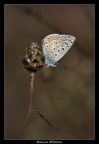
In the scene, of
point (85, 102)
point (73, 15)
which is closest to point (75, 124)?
point (85, 102)

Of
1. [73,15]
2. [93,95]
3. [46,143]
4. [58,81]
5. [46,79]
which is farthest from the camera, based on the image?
[73,15]

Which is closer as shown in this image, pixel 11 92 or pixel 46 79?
pixel 46 79

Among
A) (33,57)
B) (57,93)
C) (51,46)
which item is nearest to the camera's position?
(33,57)

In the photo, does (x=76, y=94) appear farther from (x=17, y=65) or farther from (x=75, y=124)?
(x=17, y=65)

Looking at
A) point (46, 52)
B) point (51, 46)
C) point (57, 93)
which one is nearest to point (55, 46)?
point (51, 46)

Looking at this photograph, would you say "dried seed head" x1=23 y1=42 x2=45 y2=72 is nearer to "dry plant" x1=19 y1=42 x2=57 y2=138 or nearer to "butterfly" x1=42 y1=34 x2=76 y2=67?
"dry plant" x1=19 y1=42 x2=57 y2=138

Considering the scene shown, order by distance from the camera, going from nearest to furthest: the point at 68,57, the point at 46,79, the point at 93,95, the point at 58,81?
the point at 46,79, the point at 93,95, the point at 58,81, the point at 68,57

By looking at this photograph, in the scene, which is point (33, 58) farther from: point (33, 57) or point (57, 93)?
point (57, 93)

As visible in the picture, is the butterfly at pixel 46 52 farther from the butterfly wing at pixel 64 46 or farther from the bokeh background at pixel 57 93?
the bokeh background at pixel 57 93

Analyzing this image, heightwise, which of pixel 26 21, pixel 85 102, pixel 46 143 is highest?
pixel 26 21
